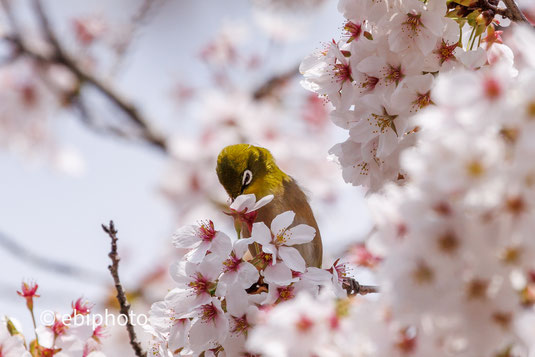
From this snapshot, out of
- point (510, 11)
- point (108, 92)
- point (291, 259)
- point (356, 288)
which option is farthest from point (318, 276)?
point (108, 92)

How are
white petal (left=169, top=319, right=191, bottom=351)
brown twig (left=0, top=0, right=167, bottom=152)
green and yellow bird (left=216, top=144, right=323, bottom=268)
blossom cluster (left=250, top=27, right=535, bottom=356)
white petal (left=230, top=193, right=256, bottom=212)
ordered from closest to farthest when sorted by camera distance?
blossom cluster (left=250, top=27, right=535, bottom=356), white petal (left=169, top=319, right=191, bottom=351), white petal (left=230, top=193, right=256, bottom=212), green and yellow bird (left=216, top=144, right=323, bottom=268), brown twig (left=0, top=0, right=167, bottom=152)

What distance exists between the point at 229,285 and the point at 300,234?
320mm

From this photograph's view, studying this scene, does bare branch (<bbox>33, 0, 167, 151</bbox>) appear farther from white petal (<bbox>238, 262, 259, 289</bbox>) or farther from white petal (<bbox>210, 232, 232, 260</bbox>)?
white petal (<bbox>238, 262, 259, 289</bbox>)

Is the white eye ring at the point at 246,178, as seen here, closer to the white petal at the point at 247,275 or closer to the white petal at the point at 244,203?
the white petal at the point at 244,203

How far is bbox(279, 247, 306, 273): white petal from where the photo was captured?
6.51 feet

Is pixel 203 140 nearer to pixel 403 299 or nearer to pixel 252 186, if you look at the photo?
pixel 252 186

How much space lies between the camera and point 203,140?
7461 mm

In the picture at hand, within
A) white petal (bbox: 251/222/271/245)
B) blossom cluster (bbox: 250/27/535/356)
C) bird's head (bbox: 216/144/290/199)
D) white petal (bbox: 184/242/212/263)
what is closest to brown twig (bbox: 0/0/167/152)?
bird's head (bbox: 216/144/290/199)

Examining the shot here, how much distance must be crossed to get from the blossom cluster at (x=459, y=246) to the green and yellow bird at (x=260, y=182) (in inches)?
78.2

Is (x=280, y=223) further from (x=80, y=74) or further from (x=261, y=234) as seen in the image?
(x=80, y=74)

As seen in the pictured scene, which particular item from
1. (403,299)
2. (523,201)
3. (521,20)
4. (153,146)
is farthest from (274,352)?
(153,146)

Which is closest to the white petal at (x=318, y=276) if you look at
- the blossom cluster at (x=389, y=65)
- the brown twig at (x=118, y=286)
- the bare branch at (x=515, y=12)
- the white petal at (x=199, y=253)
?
the white petal at (x=199, y=253)

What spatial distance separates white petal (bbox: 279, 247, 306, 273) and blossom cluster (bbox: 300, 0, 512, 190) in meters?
0.48

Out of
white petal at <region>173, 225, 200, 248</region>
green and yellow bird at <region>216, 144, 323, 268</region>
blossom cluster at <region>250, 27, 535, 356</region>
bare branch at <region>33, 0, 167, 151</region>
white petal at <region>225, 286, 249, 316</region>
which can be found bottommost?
blossom cluster at <region>250, 27, 535, 356</region>
